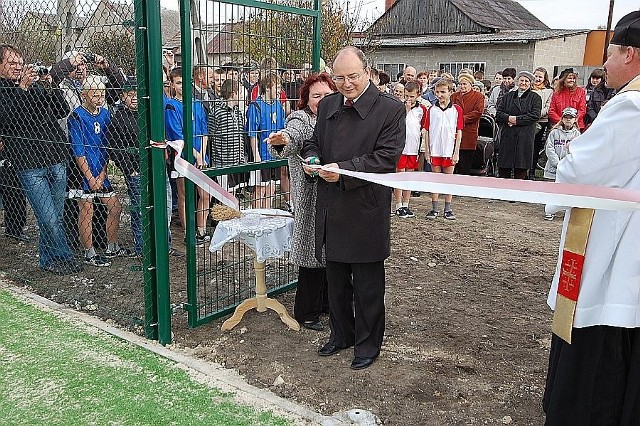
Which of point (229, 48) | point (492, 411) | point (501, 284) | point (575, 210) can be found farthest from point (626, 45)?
point (501, 284)

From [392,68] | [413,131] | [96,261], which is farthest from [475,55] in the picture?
[96,261]

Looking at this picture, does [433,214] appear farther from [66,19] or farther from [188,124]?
[66,19]

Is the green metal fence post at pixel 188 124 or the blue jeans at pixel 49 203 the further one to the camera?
the blue jeans at pixel 49 203

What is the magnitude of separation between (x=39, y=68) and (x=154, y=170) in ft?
6.74

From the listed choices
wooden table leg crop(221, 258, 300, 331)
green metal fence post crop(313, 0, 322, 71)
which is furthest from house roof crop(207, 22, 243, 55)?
wooden table leg crop(221, 258, 300, 331)

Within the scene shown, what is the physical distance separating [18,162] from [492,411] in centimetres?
459

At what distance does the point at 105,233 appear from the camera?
6332 mm

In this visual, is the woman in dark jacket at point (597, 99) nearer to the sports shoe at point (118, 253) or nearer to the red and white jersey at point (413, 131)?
the red and white jersey at point (413, 131)

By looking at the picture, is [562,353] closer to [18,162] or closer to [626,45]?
[626,45]

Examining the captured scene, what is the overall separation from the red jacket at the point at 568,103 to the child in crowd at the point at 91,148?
736cm

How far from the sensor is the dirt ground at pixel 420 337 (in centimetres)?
379

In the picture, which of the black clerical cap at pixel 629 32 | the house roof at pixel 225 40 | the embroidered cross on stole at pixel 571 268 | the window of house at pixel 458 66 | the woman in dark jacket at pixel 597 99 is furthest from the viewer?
the window of house at pixel 458 66

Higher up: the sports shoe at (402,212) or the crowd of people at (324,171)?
the crowd of people at (324,171)

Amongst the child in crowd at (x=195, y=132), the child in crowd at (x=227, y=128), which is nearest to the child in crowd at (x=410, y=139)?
the child in crowd at (x=195, y=132)
